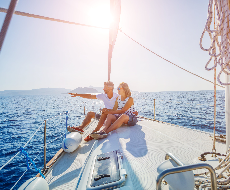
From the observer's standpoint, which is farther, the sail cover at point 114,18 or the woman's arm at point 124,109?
the sail cover at point 114,18

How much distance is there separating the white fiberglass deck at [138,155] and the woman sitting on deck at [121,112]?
13.9 inches

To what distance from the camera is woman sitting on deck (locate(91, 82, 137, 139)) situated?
101 inches

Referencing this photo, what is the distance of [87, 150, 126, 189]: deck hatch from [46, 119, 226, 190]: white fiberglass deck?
71 mm

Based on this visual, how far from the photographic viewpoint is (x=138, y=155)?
5.19 feet

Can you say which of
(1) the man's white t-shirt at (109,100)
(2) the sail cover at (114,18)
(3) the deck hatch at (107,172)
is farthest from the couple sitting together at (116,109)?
(2) the sail cover at (114,18)

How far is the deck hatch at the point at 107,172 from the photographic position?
1014 millimetres

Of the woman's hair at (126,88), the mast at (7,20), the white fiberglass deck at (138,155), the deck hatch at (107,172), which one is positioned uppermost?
the mast at (7,20)

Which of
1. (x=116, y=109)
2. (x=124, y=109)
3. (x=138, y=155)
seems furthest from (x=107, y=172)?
(x=116, y=109)

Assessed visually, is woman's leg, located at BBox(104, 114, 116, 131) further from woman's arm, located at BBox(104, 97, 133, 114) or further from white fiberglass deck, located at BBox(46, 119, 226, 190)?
white fiberglass deck, located at BBox(46, 119, 226, 190)

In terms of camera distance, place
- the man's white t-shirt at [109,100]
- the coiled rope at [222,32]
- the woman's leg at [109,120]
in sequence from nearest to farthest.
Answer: the coiled rope at [222,32]
the woman's leg at [109,120]
the man's white t-shirt at [109,100]

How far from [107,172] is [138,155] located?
562mm

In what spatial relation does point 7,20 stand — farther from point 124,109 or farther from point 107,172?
point 124,109

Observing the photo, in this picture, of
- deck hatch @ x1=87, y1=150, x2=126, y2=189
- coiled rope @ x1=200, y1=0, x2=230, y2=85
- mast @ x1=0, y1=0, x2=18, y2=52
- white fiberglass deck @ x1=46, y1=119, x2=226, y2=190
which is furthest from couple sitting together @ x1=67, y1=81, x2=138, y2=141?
mast @ x1=0, y1=0, x2=18, y2=52

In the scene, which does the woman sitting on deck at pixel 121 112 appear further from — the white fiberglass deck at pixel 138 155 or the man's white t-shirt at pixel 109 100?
the white fiberglass deck at pixel 138 155
